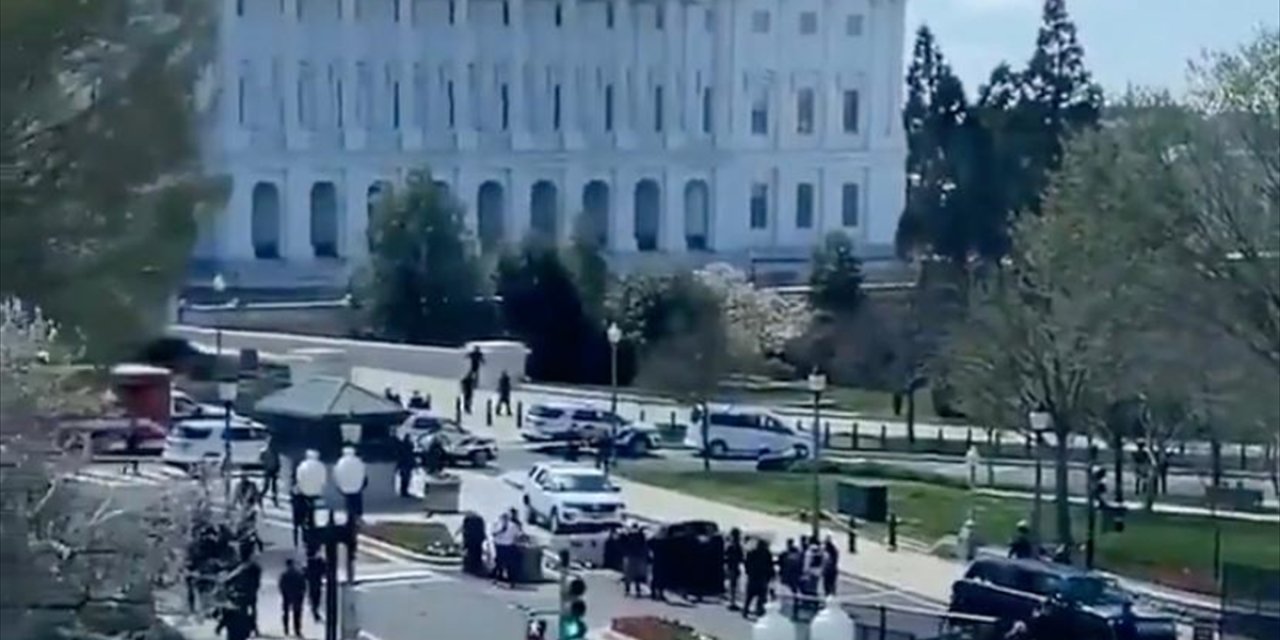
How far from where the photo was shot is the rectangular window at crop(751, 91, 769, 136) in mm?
41875

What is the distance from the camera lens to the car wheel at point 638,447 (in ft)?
61.4

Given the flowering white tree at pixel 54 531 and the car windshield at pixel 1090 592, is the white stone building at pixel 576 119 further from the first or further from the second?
the flowering white tree at pixel 54 531

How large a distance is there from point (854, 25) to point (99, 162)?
113 feet

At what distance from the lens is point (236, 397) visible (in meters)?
17.8

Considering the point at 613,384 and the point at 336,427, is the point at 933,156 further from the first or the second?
the point at 336,427

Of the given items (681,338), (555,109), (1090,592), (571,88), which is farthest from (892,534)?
(555,109)

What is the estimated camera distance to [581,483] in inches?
593

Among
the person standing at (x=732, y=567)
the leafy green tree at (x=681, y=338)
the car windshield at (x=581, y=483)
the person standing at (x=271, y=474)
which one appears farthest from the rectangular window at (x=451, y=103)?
the person standing at (x=732, y=567)

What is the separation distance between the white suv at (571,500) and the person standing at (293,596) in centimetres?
321

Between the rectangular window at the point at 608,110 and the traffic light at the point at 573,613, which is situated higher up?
the rectangular window at the point at 608,110

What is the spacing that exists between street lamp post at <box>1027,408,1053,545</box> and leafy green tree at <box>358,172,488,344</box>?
10.2 meters

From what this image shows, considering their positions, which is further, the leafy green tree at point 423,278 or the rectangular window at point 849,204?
the rectangular window at point 849,204

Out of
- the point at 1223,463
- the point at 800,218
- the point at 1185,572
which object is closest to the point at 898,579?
the point at 1185,572

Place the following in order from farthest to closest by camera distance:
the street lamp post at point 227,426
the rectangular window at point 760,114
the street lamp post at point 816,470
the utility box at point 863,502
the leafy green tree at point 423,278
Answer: the rectangular window at point 760,114 → the leafy green tree at point 423,278 → the utility box at point 863,502 → the street lamp post at point 816,470 → the street lamp post at point 227,426
